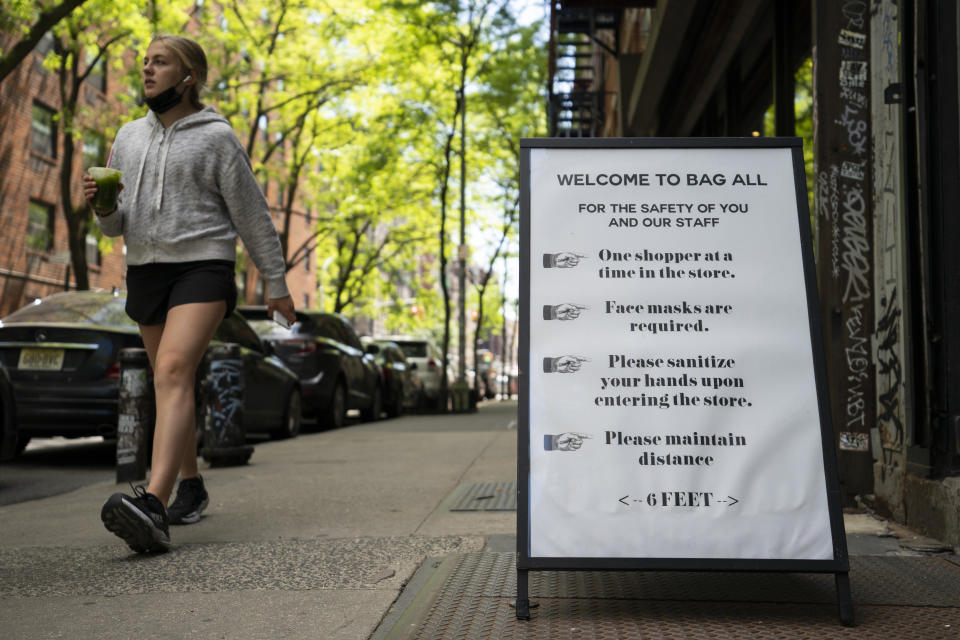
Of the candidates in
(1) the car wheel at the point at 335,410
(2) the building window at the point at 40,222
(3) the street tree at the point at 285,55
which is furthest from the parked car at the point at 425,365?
(1) the car wheel at the point at 335,410

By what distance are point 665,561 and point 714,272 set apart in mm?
928

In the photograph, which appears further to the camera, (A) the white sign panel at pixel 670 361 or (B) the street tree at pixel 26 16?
(B) the street tree at pixel 26 16

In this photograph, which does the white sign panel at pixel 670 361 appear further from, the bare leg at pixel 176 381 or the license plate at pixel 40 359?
the license plate at pixel 40 359

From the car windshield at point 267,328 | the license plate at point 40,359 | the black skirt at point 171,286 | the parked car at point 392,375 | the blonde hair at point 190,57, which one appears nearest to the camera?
the black skirt at point 171,286

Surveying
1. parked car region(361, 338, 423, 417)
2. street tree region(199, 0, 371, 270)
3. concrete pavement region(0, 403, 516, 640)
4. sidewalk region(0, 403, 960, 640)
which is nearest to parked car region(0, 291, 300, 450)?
concrete pavement region(0, 403, 516, 640)

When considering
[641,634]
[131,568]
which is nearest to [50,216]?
[131,568]

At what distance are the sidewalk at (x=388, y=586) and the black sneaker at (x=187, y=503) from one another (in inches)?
3.1

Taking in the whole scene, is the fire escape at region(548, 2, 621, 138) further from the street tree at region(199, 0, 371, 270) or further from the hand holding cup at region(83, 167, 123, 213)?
the hand holding cup at region(83, 167, 123, 213)

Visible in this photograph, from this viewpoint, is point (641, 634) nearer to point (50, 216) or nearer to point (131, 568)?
point (131, 568)

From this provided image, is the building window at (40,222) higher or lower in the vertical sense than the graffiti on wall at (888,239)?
higher

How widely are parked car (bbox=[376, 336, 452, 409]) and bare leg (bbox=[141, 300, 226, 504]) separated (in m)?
19.3

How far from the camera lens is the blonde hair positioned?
13.8 feet

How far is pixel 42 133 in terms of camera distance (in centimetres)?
2633

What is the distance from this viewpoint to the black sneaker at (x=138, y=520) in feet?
12.0
